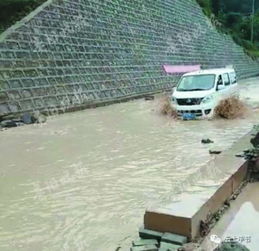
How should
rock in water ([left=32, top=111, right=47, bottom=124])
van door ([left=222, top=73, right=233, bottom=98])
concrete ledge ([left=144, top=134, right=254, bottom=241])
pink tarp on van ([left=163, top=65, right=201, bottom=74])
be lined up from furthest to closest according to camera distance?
pink tarp on van ([left=163, top=65, right=201, bottom=74])
van door ([left=222, top=73, right=233, bottom=98])
rock in water ([left=32, top=111, right=47, bottom=124])
concrete ledge ([left=144, top=134, right=254, bottom=241])

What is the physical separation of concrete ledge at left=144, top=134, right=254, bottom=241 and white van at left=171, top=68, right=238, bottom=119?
846cm

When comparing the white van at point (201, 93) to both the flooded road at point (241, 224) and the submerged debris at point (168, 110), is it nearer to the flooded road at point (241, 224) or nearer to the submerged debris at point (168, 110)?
the submerged debris at point (168, 110)

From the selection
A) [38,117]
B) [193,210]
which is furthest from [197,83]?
[193,210]

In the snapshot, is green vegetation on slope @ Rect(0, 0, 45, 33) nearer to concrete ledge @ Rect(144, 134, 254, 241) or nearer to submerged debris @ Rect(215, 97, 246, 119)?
submerged debris @ Rect(215, 97, 246, 119)

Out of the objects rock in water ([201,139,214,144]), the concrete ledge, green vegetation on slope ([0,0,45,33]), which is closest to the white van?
rock in water ([201,139,214,144])

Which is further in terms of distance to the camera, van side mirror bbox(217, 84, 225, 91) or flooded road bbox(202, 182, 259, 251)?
van side mirror bbox(217, 84, 225, 91)

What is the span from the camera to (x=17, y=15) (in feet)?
71.2

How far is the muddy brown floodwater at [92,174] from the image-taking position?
4895mm

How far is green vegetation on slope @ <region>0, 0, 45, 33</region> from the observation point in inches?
851

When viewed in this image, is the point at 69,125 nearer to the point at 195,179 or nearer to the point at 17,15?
the point at 195,179

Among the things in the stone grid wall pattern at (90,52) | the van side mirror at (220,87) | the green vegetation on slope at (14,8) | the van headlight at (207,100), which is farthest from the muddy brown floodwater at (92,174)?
the green vegetation on slope at (14,8)

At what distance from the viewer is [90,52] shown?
66.8 feet

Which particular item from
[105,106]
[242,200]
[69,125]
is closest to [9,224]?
[242,200]

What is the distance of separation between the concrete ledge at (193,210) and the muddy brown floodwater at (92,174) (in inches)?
10.4
